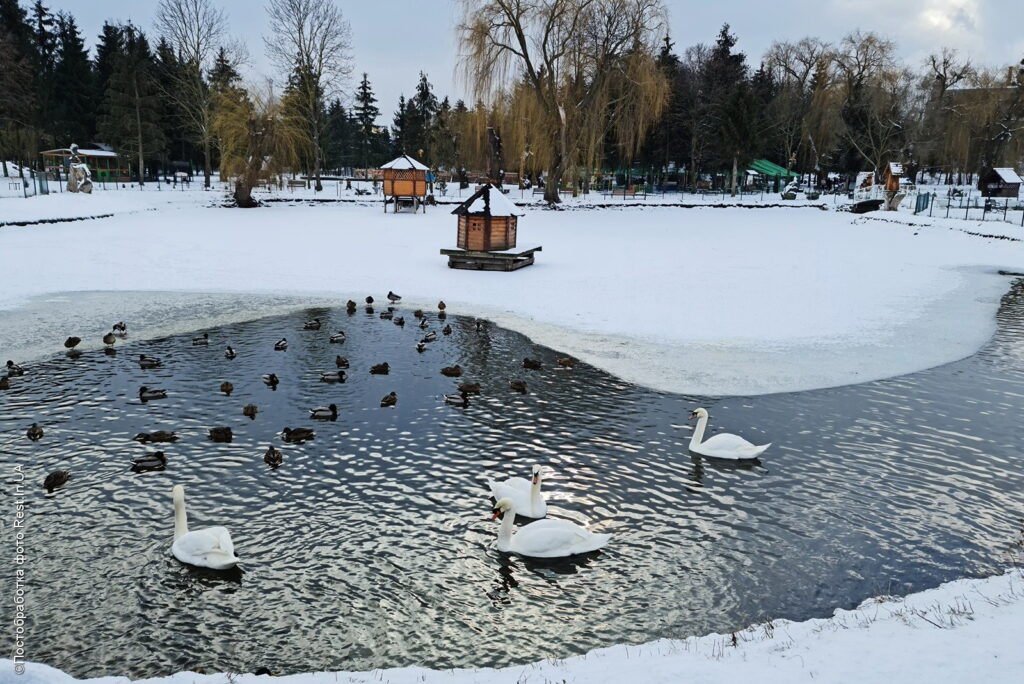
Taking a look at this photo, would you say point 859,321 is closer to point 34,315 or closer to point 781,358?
point 781,358

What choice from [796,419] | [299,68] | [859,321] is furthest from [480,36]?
[796,419]

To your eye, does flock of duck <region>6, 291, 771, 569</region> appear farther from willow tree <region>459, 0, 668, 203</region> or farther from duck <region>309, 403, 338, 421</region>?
willow tree <region>459, 0, 668, 203</region>

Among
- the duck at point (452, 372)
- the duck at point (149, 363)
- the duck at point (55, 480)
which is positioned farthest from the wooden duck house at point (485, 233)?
the duck at point (55, 480)

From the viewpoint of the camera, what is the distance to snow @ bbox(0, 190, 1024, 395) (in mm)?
14836

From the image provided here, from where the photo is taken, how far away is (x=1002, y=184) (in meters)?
59.6

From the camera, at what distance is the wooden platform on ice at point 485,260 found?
962 inches

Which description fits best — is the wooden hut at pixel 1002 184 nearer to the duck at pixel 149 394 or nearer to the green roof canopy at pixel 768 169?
the green roof canopy at pixel 768 169

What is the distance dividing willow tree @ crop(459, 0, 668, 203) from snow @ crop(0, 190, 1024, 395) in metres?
11.3

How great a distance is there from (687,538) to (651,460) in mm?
2014

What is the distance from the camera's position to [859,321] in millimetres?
17953

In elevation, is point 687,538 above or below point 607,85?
below

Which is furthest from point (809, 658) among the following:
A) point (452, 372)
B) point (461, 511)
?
point (452, 372)

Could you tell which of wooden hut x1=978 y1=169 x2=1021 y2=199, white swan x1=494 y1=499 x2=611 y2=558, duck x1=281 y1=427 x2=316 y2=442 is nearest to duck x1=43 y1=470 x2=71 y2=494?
duck x1=281 y1=427 x2=316 y2=442

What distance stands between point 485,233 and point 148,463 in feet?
56.6
